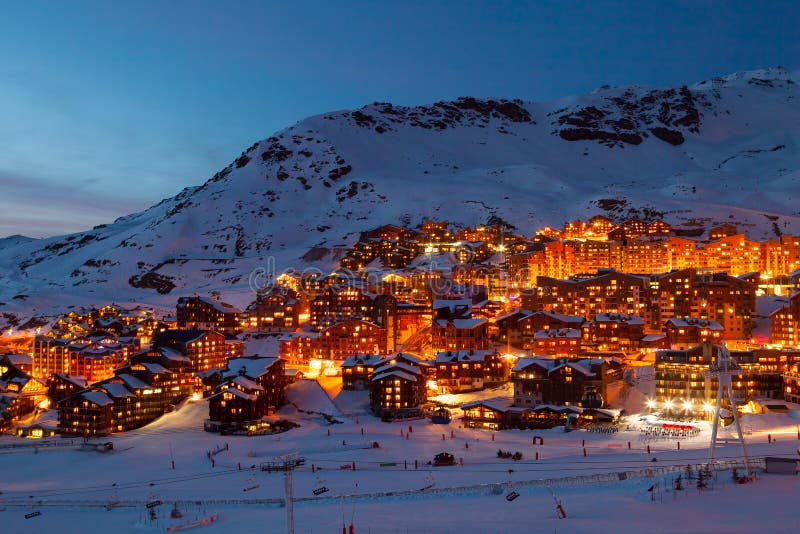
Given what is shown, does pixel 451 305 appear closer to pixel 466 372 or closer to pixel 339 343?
pixel 339 343

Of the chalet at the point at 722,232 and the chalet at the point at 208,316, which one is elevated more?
the chalet at the point at 722,232

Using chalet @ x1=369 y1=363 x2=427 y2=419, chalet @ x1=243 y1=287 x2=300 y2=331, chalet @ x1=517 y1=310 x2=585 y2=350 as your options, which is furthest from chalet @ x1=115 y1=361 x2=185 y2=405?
chalet @ x1=517 y1=310 x2=585 y2=350

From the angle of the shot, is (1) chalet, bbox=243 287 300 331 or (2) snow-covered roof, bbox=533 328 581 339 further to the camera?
(1) chalet, bbox=243 287 300 331

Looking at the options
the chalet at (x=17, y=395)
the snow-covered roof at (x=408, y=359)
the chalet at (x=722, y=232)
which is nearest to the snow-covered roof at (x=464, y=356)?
the snow-covered roof at (x=408, y=359)

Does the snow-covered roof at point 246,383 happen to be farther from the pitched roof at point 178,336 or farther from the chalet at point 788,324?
the chalet at point 788,324

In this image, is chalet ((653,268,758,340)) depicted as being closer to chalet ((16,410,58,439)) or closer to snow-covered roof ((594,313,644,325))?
snow-covered roof ((594,313,644,325))

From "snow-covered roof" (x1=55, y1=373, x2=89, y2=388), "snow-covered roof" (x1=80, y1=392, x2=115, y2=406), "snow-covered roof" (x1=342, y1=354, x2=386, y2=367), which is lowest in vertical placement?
"snow-covered roof" (x1=80, y1=392, x2=115, y2=406)
